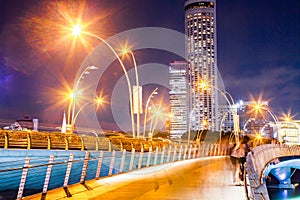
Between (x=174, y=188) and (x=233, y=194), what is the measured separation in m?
2.56

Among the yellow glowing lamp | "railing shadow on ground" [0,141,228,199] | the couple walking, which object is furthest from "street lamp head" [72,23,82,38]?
the couple walking

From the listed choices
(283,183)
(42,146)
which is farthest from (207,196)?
(283,183)

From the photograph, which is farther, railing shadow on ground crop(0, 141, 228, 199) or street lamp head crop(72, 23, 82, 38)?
street lamp head crop(72, 23, 82, 38)

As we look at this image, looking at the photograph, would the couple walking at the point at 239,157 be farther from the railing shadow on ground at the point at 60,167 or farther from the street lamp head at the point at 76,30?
the street lamp head at the point at 76,30

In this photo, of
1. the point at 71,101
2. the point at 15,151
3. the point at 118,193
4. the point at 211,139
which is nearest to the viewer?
the point at 118,193

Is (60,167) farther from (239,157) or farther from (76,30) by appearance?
(239,157)

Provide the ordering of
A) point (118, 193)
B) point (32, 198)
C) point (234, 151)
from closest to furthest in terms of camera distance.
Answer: point (32, 198) < point (118, 193) < point (234, 151)

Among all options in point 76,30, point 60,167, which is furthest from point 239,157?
point 60,167

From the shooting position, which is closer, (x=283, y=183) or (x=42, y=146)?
(x=42, y=146)

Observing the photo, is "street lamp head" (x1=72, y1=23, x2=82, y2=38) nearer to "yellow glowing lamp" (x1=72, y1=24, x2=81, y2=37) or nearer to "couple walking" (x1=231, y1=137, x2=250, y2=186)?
"yellow glowing lamp" (x1=72, y1=24, x2=81, y2=37)

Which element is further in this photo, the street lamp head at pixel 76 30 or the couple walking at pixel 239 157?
the street lamp head at pixel 76 30

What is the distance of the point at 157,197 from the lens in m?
12.0

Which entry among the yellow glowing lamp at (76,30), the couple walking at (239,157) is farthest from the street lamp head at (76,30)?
the couple walking at (239,157)

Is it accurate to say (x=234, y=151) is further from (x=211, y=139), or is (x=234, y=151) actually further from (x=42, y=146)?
(x=211, y=139)
